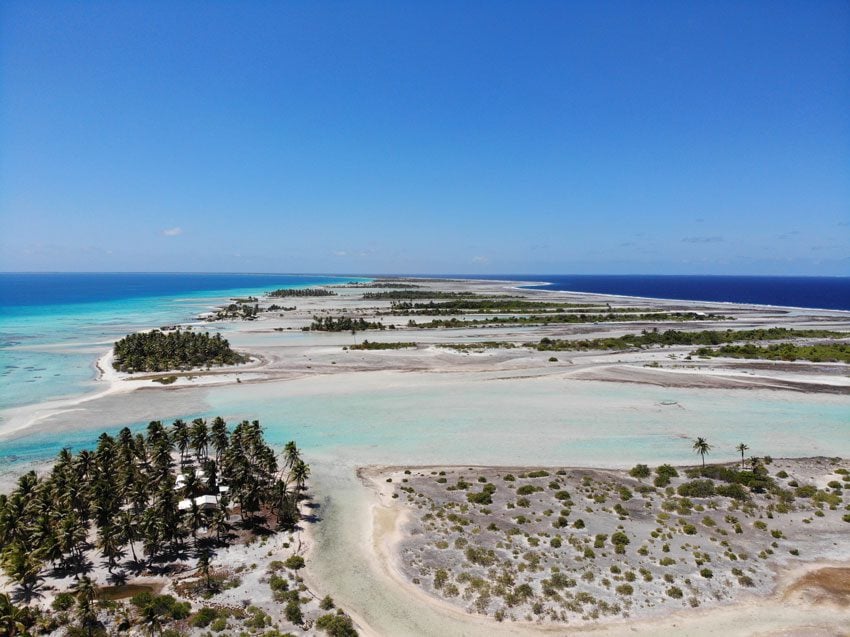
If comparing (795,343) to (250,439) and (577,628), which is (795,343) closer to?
(577,628)

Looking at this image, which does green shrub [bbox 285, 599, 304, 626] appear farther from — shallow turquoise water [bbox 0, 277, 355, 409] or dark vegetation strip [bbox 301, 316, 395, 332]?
dark vegetation strip [bbox 301, 316, 395, 332]

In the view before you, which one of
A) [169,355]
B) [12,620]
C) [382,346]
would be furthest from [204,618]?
[382,346]

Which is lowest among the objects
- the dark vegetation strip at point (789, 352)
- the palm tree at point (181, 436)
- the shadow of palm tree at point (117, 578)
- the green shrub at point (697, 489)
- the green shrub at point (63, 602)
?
the shadow of palm tree at point (117, 578)

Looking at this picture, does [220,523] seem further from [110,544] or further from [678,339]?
[678,339]

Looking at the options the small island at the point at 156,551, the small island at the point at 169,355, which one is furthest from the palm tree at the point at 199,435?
the small island at the point at 169,355

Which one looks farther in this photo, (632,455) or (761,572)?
(632,455)

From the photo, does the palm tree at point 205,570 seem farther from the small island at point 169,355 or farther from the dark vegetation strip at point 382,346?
the dark vegetation strip at point 382,346

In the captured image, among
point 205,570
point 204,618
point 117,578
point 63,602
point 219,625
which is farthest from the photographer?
point 117,578

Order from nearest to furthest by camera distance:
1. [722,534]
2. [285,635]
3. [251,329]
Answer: [285,635], [722,534], [251,329]

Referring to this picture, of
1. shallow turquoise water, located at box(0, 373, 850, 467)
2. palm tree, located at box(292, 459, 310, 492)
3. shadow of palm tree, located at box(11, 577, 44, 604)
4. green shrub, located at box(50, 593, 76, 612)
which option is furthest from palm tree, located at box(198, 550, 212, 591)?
shallow turquoise water, located at box(0, 373, 850, 467)

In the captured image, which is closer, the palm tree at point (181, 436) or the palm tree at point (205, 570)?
the palm tree at point (205, 570)

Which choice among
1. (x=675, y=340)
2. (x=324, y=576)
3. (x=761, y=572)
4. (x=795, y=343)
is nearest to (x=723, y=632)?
(x=761, y=572)
